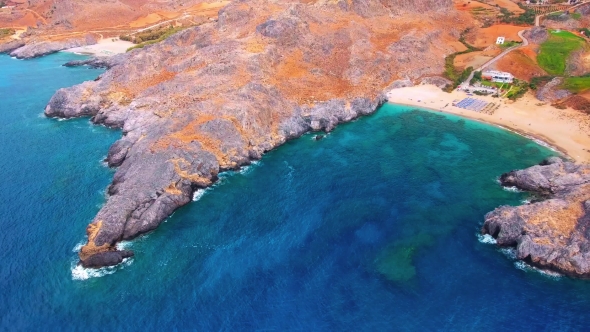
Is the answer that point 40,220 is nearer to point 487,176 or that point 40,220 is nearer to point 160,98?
point 160,98

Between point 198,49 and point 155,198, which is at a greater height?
point 198,49

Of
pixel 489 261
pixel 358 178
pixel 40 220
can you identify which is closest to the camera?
pixel 489 261

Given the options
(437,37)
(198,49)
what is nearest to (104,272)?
(198,49)

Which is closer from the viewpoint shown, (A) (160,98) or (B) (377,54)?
(A) (160,98)

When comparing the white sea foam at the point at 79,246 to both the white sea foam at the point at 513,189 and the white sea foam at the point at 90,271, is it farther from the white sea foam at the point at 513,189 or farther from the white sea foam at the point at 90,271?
the white sea foam at the point at 513,189

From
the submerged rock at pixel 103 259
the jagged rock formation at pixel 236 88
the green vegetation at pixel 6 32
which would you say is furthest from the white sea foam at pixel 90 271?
the green vegetation at pixel 6 32

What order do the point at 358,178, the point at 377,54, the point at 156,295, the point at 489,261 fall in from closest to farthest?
the point at 156,295 → the point at 489,261 → the point at 358,178 → the point at 377,54

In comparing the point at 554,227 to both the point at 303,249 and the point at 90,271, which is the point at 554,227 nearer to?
the point at 303,249
